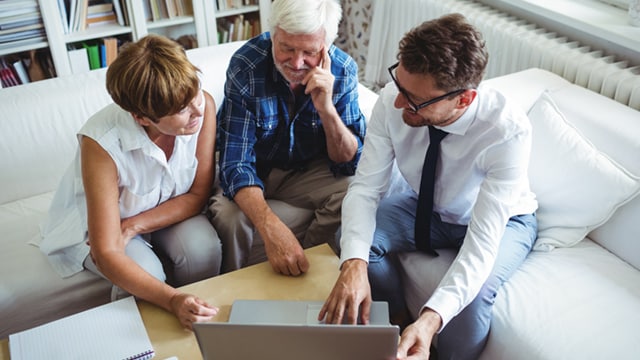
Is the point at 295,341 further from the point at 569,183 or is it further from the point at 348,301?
the point at 569,183

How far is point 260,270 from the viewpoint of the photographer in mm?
1418

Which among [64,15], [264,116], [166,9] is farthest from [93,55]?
[264,116]

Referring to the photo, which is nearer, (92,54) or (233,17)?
(92,54)

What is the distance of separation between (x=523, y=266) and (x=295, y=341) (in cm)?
84

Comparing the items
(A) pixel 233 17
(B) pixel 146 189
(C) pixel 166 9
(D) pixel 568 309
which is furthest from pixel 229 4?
(D) pixel 568 309

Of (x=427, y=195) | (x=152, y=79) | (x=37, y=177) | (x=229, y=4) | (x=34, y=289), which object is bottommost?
(x=34, y=289)

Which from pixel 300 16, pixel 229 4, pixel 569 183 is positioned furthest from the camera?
pixel 229 4

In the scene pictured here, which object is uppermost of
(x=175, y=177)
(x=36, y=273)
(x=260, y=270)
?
(x=175, y=177)

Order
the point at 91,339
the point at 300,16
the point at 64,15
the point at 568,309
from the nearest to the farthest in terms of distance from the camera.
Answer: the point at 91,339, the point at 568,309, the point at 300,16, the point at 64,15

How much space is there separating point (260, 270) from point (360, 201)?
0.34 m

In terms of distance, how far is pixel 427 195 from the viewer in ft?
5.10

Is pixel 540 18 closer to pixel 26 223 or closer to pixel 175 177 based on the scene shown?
pixel 175 177

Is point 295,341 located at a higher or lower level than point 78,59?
higher

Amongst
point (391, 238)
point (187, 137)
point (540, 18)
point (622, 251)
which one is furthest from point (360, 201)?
point (540, 18)
